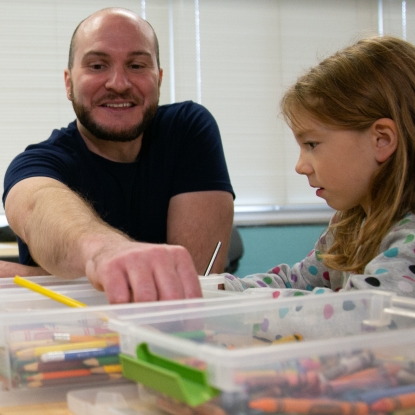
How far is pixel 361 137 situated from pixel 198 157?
68 centimetres

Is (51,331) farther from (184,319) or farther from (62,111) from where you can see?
(62,111)

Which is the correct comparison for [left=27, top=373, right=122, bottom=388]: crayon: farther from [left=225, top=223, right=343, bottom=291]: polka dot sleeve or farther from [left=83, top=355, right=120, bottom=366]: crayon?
[left=225, top=223, right=343, bottom=291]: polka dot sleeve

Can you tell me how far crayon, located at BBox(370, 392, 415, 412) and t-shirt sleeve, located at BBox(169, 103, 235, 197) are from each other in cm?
129

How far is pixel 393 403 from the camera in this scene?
42 centimetres

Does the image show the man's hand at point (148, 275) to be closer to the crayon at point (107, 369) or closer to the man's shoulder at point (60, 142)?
the crayon at point (107, 369)

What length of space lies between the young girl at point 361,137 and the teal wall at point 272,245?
1.92 metres

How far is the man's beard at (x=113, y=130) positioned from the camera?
1.66 meters

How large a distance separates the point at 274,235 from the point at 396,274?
7.69 ft

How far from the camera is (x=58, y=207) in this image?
107cm

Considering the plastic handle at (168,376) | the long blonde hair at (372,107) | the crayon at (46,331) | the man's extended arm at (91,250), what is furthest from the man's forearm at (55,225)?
the long blonde hair at (372,107)

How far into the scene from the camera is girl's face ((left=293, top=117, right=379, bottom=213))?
1105 mm

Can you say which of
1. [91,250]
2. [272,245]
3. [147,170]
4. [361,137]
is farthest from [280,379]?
[272,245]

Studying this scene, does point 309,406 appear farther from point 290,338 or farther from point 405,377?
point 290,338

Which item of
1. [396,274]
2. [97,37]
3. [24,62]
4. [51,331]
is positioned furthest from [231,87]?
[51,331]
